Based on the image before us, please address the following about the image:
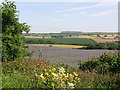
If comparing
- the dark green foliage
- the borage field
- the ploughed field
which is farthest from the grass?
the ploughed field

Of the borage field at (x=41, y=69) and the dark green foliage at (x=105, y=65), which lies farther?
the dark green foliage at (x=105, y=65)

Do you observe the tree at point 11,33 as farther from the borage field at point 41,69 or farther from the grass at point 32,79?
the grass at point 32,79

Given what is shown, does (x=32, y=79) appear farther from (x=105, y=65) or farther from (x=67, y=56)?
(x=67, y=56)

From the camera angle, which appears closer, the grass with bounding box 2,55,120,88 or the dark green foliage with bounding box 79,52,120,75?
the grass with bounding box 2,55,120,88

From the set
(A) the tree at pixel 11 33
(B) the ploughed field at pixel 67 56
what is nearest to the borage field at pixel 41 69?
(A) the tree at pixel 11 33

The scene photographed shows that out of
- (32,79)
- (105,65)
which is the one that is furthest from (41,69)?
(105,65)

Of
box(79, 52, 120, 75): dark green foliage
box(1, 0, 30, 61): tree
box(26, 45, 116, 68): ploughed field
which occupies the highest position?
box(1, 0, 30, 61): tree

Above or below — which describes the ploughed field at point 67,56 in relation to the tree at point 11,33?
below

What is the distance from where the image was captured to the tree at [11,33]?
10220 millimetres

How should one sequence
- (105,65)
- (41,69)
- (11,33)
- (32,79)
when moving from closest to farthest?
(32,79), (105,65), (41,69), (11,33)

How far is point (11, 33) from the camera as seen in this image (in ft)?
34.2

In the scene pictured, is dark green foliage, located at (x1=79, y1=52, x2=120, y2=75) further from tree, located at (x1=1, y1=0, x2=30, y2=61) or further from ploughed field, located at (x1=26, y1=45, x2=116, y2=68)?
tree, located at (x1=1, y1=0, x2=30, y2=61)

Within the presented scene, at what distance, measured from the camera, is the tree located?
402 inches

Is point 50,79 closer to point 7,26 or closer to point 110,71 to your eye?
Result: point 110,71
